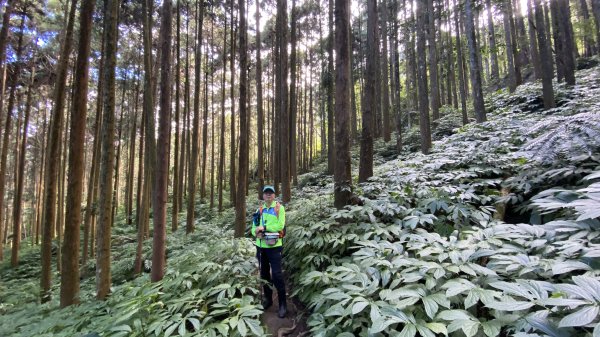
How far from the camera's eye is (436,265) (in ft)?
7.57

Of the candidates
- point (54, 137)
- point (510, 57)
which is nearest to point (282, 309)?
point (54, 137)

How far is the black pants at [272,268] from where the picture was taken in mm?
3955

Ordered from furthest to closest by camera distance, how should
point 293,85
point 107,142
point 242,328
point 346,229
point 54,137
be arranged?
point 293,85
point 54,137
point 107,142
point 346,229
point 242,328

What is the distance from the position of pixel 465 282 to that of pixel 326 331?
1.16 metres

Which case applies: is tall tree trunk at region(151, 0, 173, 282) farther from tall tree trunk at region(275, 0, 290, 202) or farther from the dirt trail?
tall tree trunk at region(275, 0, 290, 202)

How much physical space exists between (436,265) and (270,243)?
7.22ft

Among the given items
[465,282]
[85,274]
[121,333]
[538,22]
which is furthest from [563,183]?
[85,274]

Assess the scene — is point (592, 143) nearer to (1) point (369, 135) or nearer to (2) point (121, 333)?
(1) point (369, 135)

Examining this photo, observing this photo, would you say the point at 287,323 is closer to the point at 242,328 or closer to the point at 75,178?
the point at 242,328

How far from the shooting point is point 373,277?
258 cm

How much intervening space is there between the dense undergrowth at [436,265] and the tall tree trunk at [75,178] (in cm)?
71

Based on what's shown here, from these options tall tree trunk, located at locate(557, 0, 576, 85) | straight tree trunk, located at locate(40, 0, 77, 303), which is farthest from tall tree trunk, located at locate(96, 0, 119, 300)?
tall tree trunk, located at locate(557, 0, 576, 85)

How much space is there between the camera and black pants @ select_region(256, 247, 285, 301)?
13.0 feet

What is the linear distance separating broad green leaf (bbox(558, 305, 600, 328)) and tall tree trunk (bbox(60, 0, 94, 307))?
6.06 metres
